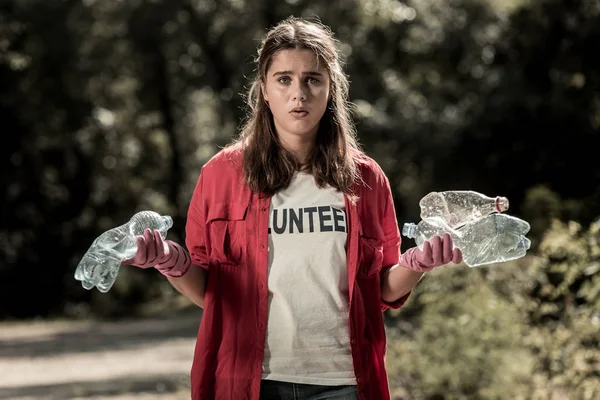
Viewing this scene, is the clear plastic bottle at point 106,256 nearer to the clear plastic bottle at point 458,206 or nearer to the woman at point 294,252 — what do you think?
the woman at point 294,252

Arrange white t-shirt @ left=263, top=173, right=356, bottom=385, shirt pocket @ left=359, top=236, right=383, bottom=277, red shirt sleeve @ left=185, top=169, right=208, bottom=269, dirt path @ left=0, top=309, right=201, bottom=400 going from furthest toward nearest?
1. dirt path @ left=0, top=309, right=201, bottom=400
2. red shirt sleeve @ left=185, top=169, right=208, bottom=269
3. shirt pocket @ left=359, top=236, right=383, bottom=277
4. white t-shirt @ left=263, top=173, right=356, bottom=385

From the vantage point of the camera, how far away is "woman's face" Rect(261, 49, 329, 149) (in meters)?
3.35

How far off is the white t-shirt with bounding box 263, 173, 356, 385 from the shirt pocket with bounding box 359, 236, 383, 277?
67 millimetres

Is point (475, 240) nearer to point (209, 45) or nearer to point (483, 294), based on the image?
point (483, 294)

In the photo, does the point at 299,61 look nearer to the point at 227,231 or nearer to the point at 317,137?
the point at 317,137

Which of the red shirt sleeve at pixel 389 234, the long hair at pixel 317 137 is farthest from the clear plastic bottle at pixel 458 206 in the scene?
the long hair at pixel 317 137

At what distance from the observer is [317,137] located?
3.49 m

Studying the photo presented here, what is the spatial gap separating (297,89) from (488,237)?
29.6 inches

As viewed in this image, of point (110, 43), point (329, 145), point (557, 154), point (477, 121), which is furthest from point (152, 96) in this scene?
point (329, 145)

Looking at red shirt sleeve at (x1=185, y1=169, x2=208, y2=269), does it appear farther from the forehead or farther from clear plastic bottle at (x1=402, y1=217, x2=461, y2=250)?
clear plastic bottle at (x1=402, y1=217, x2=461, y2=250)

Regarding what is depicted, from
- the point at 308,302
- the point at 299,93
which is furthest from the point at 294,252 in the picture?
the point at 299,93

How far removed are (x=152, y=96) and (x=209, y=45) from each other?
12.1 feet

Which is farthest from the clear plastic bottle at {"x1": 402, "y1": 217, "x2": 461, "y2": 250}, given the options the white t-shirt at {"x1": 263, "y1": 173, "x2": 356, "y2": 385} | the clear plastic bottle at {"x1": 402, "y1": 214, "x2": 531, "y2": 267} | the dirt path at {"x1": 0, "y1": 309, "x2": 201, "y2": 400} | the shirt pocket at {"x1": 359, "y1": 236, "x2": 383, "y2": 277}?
the dirt path at {"x1": 0, "y1": 309, "x2": 201, "y2": 400}

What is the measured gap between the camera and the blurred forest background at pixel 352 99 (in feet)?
47.3
